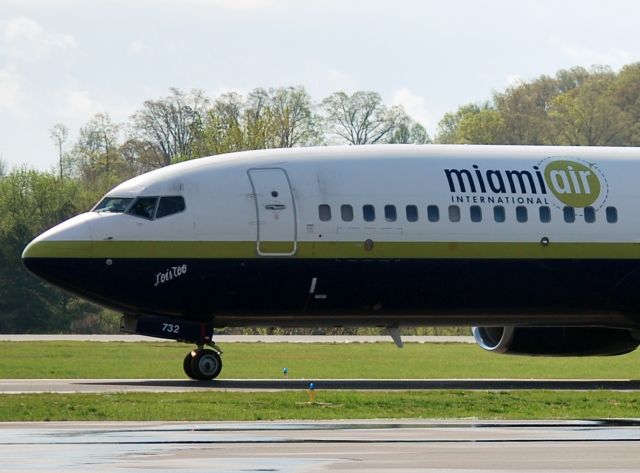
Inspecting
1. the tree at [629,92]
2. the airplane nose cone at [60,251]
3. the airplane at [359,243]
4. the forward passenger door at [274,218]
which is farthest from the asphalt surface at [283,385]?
the tree at [629,92]

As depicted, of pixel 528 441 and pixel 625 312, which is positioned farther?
pixel 625 312

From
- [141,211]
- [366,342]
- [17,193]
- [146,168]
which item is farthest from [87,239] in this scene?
[146,168]

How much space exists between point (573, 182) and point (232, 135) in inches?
2493

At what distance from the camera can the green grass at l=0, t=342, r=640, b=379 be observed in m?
41.2

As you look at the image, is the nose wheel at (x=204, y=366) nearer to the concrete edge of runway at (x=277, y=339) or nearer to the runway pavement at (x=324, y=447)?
the runway pavement at (x=324, y=447)

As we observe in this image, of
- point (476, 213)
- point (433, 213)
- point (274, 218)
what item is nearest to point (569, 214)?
point (476, 213)

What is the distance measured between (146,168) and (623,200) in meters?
93.1

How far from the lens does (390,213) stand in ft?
120

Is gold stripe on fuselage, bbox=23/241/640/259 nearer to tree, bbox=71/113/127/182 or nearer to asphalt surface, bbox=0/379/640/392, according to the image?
asphalt surface, bbox=0/379/640/392

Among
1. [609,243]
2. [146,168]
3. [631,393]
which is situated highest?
[146,168]

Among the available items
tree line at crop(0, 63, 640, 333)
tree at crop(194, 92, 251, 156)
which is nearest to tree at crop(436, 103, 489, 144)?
tree line at crop(0, 63, 640, 333)

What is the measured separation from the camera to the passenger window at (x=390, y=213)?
36.7 metres

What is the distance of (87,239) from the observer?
116ft

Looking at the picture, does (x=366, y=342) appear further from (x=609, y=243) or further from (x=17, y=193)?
(x=17, y=193)
